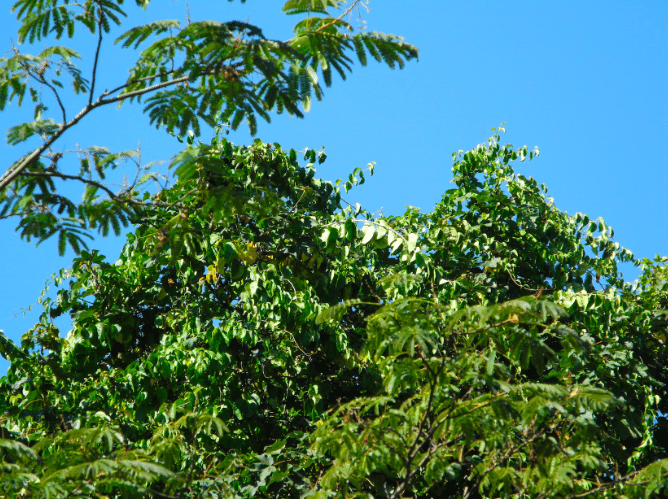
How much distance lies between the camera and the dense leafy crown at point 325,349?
3.89 meters

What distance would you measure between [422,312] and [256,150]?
3953mm

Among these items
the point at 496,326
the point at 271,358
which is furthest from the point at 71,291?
the point at 496,326

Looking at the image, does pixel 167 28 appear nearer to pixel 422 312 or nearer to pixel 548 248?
pixel 422 312

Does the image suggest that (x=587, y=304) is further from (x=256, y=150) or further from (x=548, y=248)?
(x=256, y=150)

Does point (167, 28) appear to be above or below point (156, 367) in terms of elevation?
above

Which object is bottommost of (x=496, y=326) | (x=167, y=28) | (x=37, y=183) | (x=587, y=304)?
(x=496, y=326)

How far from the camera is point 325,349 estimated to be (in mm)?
6199

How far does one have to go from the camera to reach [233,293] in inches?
269

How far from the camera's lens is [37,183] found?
12.9 ft

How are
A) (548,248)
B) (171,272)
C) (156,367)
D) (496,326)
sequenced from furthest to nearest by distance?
(548,248) < (171,272) < (156,367) < (496,326)

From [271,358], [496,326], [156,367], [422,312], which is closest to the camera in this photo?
[496,326]

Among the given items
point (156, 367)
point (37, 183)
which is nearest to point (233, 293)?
point (156, 367)

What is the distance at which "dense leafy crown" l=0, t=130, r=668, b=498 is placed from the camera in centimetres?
389

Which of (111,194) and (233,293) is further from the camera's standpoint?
(233,293)
